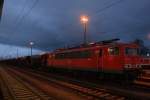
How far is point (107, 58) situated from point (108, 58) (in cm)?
18

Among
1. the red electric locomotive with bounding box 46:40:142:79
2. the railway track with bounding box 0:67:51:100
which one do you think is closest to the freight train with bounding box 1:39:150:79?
the red electric locomotive with bounding box 46:40:142:79

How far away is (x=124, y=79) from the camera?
22.3 meters

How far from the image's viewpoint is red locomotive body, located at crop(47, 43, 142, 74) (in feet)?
71.6

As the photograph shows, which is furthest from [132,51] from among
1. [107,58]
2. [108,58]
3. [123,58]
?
[107,58]

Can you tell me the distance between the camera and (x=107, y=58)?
23.6 meters

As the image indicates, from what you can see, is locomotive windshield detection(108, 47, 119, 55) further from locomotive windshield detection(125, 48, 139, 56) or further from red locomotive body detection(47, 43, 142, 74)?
locomotive windshield detection(125, 48, 139, 56)

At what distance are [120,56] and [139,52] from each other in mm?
1947

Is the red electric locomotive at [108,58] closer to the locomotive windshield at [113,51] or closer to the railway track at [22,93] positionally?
the locomotive windshield at [113,51]

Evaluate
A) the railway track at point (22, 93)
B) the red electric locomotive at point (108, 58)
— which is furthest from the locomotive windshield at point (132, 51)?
the railway track at point (22, 93)

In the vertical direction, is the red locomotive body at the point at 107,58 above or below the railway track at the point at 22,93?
above

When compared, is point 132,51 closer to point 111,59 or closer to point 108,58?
point 111,59

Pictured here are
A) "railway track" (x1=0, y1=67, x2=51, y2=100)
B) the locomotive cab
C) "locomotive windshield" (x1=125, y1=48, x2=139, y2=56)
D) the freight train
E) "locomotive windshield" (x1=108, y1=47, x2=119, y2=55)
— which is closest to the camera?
"railway track" (x1=0, y1=67, x2=51, y2=100)

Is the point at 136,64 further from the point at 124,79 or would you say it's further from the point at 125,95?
the point at 125,95

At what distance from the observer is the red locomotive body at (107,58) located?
2183 centimetres
